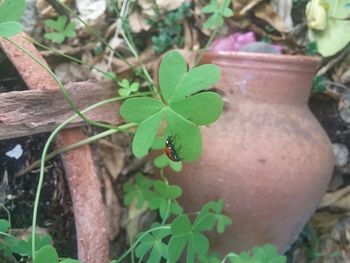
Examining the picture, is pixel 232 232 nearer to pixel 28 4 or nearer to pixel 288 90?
pixel 288 90

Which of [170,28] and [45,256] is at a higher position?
[45,256]

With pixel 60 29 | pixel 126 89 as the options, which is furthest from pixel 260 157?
pixel 60 29

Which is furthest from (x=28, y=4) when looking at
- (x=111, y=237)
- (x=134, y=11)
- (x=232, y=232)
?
(x=232, y=232)

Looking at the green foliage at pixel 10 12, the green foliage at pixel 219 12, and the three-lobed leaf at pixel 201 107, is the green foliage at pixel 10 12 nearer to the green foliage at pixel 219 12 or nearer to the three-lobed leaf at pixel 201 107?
the three-lobed leaf at pixel 201 107

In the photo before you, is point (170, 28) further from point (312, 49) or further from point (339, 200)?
point (339, 200)

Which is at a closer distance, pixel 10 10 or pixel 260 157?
pixel 10 10

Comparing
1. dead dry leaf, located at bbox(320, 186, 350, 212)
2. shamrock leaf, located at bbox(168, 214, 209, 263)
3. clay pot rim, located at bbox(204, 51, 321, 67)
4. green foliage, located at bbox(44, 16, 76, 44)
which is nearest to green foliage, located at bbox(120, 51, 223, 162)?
shamrock leaf, located at bbox(168, 214, 209, 263)

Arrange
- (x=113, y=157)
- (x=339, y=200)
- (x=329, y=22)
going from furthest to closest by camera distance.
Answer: (x=339, y=200)
(x=113, y=157)
(x=329, y=22)
